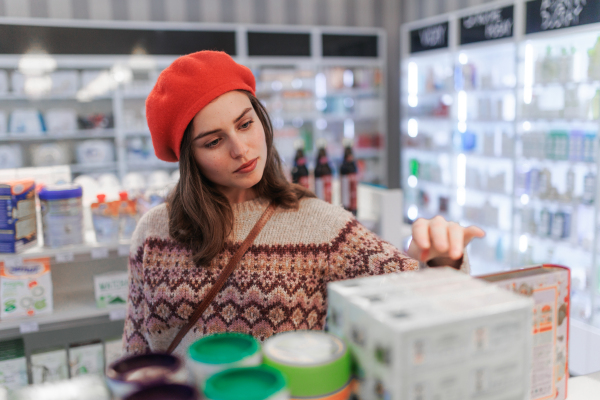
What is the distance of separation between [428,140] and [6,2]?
521 centimetres

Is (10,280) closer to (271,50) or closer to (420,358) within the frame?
(420,358)

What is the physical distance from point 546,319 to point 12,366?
8.20 ft

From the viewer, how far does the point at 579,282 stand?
4250 millimetres

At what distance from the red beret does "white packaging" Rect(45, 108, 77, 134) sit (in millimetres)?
4672

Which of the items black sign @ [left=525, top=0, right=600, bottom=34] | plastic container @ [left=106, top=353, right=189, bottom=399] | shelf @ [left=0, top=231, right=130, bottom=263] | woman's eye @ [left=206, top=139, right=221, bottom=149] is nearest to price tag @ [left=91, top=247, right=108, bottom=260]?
shelf @ [left=0, top=231, right=130, bottom=263]

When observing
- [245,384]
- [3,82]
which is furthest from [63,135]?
[245,384]

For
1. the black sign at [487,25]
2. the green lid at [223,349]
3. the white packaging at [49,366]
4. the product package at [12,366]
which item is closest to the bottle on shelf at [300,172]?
the white packaging at [49,366]

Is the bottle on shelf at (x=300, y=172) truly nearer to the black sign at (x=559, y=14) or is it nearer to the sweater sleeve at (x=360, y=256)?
the sweater sleeve at (x=360, y=256)

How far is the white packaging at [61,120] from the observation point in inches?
212

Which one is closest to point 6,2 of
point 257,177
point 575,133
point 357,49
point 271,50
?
point 271,50

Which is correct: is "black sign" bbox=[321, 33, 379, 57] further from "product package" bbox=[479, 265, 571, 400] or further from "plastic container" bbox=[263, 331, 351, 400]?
"plastic container" bbox=[263, 331, 351, 400]

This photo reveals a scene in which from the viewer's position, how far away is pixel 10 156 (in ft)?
17.3

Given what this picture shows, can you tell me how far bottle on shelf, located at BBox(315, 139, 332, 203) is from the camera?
2.71 m

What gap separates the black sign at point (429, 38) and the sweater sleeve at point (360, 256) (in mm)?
4976
